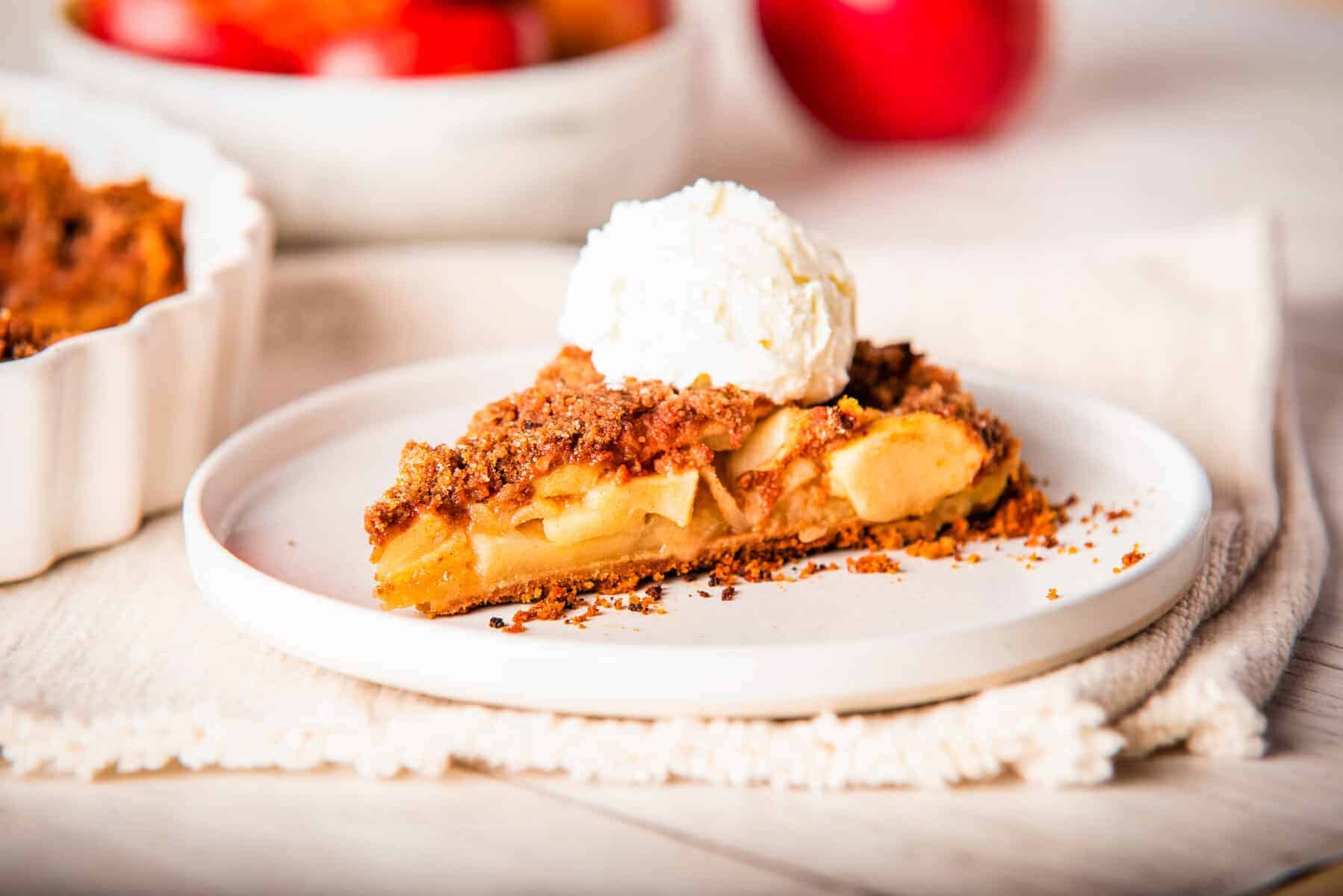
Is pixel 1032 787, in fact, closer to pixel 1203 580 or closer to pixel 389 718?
pixel 1203 580

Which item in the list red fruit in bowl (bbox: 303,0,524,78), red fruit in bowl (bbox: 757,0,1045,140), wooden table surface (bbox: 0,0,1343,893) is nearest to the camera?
wooden table surface (bbox: 0,0,1343,893)

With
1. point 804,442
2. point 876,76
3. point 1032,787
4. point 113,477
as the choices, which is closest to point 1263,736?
point 1032,787

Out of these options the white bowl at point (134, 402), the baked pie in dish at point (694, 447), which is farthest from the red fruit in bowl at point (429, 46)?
the baked pie in dish at point (694, 447)

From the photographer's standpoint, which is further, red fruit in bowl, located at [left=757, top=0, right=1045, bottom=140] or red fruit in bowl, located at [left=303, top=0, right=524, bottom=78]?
red fruit in bowl, located at [left=757, top=0, right=1045, bottom=140]

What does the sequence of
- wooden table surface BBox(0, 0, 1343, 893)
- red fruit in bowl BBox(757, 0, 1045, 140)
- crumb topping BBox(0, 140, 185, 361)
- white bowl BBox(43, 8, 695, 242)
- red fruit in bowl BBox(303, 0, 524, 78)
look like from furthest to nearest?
1. red fruit in bowl BBox(757, 0, 1045, 140)
2. red fruit in bowl BBox(303, 0, 524, 78)
3. white bowl BBox(43, 8, 695, 242)
4. crumb topping BBox(0, 140, 185, 361)
5. wooden table surface BBox(0, 0, 1343, 893)

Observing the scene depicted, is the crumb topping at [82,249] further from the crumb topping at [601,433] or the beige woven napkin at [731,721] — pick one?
the crumb topping at [601,433]

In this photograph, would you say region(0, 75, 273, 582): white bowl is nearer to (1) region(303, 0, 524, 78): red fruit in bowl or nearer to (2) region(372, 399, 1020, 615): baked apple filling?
(2) region(372, 399, 1020, 615): baked apple filling

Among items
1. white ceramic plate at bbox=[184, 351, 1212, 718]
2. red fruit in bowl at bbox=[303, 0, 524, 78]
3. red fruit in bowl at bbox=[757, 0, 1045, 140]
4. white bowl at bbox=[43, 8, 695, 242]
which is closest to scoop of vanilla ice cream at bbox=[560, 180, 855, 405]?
white ceramic plate at bbox=[184, 351, 1212, 718]
